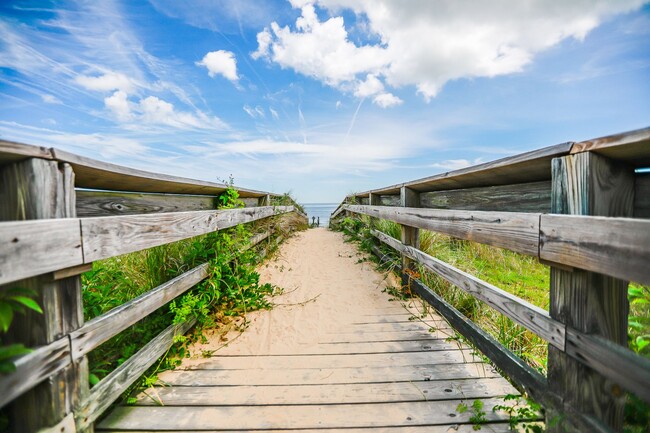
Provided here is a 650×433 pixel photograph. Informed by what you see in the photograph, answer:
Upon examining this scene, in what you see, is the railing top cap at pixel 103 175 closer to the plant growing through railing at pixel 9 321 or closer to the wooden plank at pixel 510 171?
the plant growing through railing at pixel 9 321

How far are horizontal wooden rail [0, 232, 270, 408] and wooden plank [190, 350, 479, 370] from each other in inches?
33.5

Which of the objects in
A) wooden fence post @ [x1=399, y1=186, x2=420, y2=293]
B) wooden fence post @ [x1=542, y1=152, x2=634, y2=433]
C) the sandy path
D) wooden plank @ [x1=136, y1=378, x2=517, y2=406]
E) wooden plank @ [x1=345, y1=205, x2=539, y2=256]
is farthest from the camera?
wooden fence post @ [x1=399, y1=186, x2=420, y2=293]

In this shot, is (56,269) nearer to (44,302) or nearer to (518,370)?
(44,302)

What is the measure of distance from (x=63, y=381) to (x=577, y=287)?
2.62m

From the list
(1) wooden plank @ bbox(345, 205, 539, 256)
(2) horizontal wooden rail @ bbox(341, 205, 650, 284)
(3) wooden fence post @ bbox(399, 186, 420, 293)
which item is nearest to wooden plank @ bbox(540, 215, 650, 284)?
(2) horizontal wooden rail @ bbox(341, 205, 650, 284)

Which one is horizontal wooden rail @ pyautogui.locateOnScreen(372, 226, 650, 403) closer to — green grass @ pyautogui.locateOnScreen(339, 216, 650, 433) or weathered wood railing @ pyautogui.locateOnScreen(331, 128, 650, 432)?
weathered wood railing @ pyautogui.locateOnScreen(331, 128, 650, 432)

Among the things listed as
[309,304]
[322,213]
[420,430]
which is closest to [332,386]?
[420,430]

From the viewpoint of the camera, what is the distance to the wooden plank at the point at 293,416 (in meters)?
1.86

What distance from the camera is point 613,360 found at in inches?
49.4

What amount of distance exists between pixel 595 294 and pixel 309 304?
10.3 feet

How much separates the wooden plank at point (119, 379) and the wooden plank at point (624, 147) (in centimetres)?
290

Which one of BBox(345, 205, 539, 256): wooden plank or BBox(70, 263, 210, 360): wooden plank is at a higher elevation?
BBox(345, 205, 539, 256): wooden plank

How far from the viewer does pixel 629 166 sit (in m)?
1.42

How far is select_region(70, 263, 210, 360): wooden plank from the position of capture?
1.54 meters
